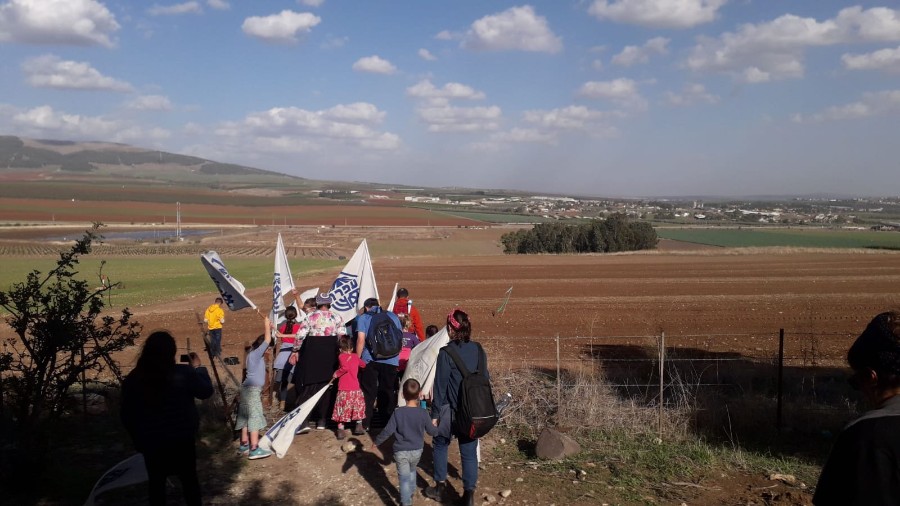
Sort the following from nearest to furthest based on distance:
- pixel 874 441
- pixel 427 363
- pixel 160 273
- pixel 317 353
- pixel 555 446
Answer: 1. pixel 874 441
2. pixel 427 363
3. pixel 555 446
4. pixel 317 353
5. pixel 160 273

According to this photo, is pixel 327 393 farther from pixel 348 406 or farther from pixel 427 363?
pixel 427 363

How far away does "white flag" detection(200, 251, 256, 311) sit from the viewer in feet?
25.8

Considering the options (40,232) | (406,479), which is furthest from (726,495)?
(40,232)

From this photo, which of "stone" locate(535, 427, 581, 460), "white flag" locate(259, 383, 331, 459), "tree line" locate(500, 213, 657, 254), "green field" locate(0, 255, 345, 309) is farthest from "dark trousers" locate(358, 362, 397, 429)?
"tree line" locate(500, 213, 657, 254)

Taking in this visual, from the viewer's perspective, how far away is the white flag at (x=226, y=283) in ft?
25.8

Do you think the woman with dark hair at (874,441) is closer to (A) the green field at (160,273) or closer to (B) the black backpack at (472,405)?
(B) the black backpack at (472,405)

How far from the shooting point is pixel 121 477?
543 centimetres

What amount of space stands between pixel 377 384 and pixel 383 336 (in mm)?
727

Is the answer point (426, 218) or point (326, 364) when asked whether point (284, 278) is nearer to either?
point (326, 364)

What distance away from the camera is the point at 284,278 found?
9.78m

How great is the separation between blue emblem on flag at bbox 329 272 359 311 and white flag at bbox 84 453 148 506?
4.54 m

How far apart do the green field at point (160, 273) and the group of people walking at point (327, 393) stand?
2014 centimetres

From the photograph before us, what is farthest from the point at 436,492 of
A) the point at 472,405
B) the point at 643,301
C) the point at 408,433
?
the point at 643,301

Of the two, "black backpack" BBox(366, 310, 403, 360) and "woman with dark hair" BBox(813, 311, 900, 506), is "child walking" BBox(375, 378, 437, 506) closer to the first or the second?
"black backpack" BBox(366, 310, 403, 360)
